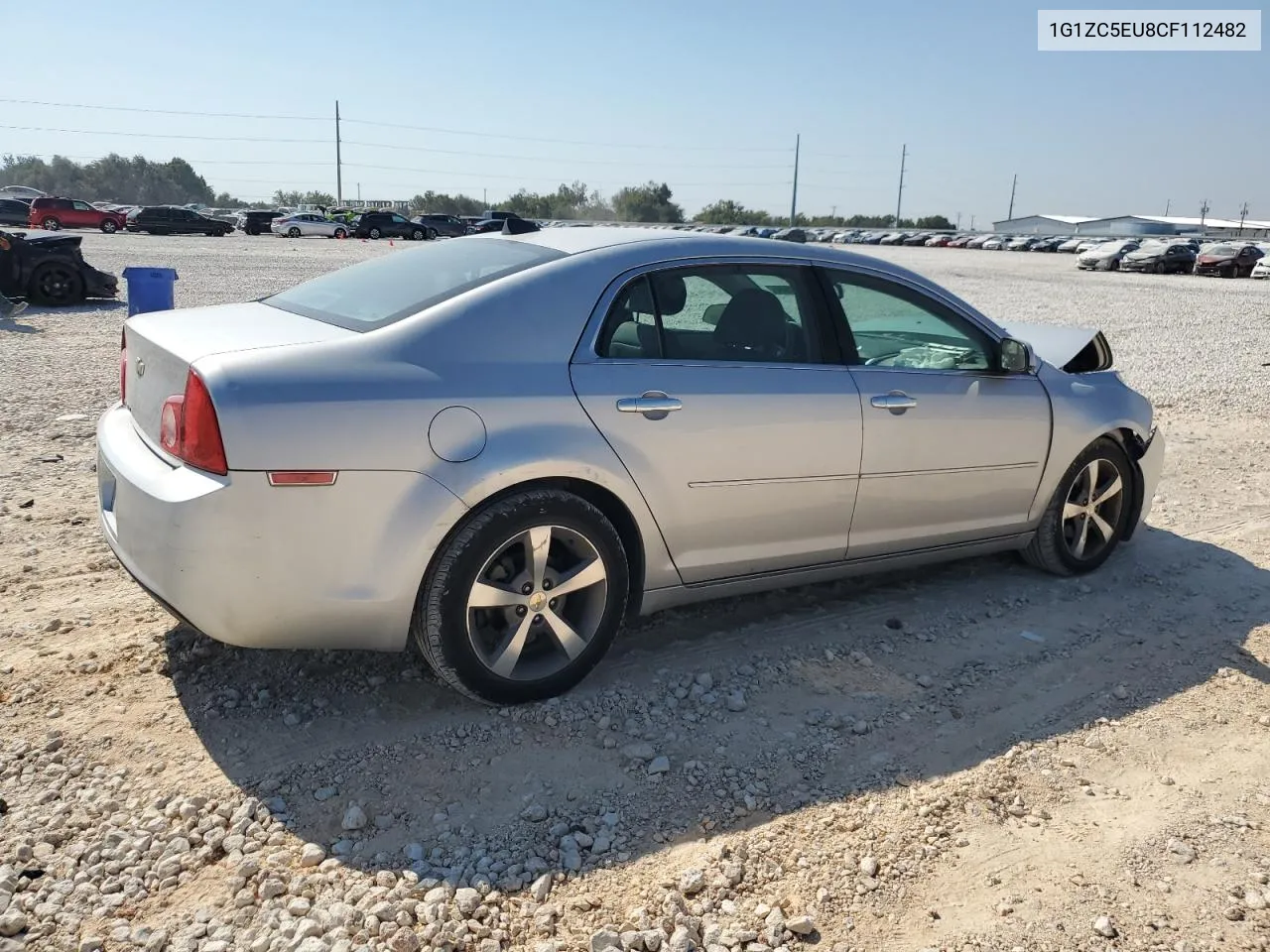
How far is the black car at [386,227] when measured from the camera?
4897cm

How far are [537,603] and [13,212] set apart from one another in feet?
157

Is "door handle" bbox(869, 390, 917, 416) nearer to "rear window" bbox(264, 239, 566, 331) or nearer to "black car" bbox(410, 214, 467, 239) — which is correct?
"rear window" bbox(264, 239, 566, 331)

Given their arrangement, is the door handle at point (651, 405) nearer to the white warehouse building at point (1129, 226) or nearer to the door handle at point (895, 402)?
the door handle at point (895, 402)

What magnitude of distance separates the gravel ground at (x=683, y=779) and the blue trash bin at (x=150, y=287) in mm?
3868

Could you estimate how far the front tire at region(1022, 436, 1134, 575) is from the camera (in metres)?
5.00

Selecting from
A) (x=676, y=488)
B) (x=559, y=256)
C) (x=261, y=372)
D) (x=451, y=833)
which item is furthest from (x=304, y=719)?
(x=559, y=256)

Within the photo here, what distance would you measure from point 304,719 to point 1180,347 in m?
14.2

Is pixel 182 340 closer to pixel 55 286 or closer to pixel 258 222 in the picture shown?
pixel 55 286

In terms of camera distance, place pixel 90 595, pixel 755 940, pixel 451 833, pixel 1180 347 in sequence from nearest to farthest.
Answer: pixel 755 940 < pixel 451 833 < pixel 90 595 < pixel 1180 347

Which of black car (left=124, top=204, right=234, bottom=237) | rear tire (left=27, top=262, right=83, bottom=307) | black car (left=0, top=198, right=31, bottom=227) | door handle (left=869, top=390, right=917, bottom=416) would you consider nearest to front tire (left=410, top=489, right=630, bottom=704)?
door handle (left=869, top=390, right=917, bottom=416)

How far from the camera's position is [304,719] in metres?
3.44

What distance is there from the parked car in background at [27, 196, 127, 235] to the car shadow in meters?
44.8

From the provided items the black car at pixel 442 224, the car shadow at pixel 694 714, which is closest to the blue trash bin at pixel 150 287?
the car shadow at pixel 694 714

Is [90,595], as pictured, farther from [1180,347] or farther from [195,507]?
[1180,347]
